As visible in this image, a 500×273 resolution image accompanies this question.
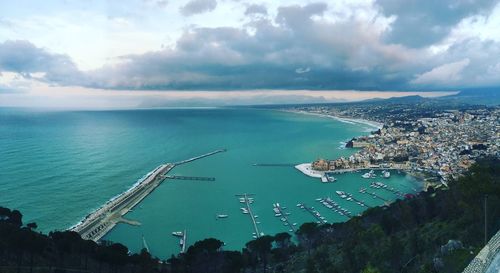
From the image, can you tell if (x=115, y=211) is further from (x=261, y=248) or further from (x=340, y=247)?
(x=340, y=247)

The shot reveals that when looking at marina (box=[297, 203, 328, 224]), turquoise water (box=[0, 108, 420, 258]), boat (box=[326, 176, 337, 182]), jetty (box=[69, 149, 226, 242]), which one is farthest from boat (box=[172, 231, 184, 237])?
boat (box=[326, 176, 337, 182])

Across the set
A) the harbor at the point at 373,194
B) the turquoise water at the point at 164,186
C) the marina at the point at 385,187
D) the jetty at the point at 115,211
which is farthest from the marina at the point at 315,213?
the jetty at the point at 115,211

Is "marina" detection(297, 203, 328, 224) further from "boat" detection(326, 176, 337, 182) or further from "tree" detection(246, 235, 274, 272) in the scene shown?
"boat" detection(326, 176, 337, 182)

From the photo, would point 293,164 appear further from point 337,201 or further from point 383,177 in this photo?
point 337,201

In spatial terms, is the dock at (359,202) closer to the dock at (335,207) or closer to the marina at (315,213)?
the dock at (335,207)

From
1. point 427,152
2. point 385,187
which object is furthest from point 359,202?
point 427,152

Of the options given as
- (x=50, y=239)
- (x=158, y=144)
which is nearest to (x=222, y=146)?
(x=158, y=144)

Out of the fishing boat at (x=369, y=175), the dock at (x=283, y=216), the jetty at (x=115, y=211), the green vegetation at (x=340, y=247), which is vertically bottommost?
the dock at (x=283, y=216)
